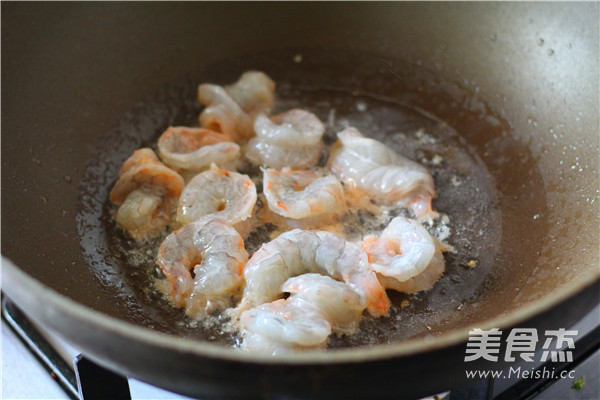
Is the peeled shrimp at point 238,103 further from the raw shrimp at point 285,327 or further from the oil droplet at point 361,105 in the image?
the raw shrimp at point 285,327

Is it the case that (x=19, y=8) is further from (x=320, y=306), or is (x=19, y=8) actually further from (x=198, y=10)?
(x=320, y=306)

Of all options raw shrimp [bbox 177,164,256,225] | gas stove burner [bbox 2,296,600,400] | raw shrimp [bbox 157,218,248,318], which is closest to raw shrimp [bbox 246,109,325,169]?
raw shrimp [bbox 177,164,256,225]

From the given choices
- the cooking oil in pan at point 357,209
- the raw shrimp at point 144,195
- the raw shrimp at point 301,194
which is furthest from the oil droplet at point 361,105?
the raw shrimp at point 144,195

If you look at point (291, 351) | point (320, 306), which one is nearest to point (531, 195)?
point (320, 306)

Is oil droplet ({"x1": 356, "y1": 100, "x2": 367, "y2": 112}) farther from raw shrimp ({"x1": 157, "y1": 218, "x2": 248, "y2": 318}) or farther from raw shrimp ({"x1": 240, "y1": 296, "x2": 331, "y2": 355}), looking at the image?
raw shrimp ({"x1": 240, "y1": 296, "x2": 331, "y2": 355})

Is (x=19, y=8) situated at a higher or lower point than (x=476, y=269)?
higher

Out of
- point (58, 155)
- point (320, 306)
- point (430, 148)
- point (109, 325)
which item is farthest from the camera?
point (430, 148)
